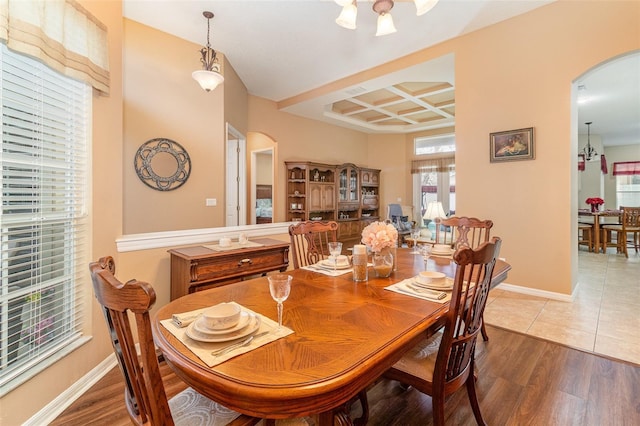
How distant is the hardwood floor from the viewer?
1603mm

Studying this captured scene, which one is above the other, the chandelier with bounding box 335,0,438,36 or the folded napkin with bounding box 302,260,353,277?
the chandelier with bounding box 335,0,438,36

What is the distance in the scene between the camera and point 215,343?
3.07 feet

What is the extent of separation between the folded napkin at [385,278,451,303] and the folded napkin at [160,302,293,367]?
26.1 inches

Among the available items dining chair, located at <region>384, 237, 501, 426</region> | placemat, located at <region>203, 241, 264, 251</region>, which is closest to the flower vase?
dining chair, located at <region>384, 237, 501, 426</region>

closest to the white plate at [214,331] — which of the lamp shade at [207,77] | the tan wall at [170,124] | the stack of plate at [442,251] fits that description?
the stack of plate at [442,251]

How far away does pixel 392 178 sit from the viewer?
27.0 ft

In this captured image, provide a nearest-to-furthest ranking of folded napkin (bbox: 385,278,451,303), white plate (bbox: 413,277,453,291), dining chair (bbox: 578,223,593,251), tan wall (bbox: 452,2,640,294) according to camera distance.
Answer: folded napkin (bbox: 385,278,451,303) < white plate (bbox: 413,277,453,291) < tan wall (bbox: 452,2,640,294) < dining chair (bbox: 578,223,593,251)

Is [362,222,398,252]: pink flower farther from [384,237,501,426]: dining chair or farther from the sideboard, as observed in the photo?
the sideboard

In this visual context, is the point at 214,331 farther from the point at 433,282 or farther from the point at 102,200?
the point at 102,200

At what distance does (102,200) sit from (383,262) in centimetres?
200

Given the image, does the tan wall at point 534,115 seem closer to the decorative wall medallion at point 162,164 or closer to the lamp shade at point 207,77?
the lamp shade at point 207,77

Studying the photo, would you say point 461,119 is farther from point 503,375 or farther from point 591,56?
point 503,375

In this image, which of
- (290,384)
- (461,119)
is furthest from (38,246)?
(461,119)

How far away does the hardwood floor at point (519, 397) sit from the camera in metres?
1.60
